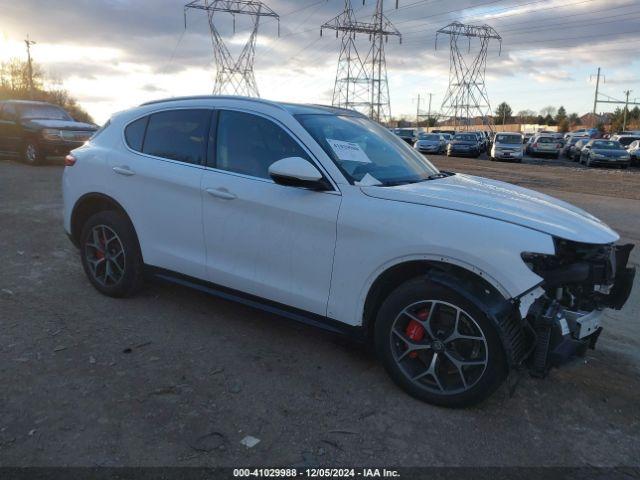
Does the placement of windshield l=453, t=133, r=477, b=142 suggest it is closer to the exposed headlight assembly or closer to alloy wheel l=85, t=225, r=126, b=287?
the exposed headlight assembly

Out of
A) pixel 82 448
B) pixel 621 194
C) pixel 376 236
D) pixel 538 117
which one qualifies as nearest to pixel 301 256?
pixel 376 236

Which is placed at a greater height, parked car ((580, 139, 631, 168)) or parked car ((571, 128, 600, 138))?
parked car ((571, 128, 600, 138))

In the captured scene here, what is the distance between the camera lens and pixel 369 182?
3.54 m

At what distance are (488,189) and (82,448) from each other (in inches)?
119

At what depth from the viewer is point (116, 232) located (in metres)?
4.66

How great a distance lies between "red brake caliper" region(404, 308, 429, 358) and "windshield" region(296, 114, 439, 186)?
0.92 m

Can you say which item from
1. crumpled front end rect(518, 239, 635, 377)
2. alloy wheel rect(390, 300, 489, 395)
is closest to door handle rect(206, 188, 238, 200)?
alloy wheel rect(390, 300, 489, 395)

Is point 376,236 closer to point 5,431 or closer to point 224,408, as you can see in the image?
point 224,408

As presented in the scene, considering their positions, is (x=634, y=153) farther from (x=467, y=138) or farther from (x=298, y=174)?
(x=298, y=174)

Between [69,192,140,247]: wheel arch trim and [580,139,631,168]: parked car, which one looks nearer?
[69,192,140,247]: wheel arch trim

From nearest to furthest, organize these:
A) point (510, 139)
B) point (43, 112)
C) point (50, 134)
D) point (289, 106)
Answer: point (289, 106), point (50, 134), point (43, 112), point (510, 139)

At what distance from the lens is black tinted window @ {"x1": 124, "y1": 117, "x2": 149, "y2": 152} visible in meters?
4.64

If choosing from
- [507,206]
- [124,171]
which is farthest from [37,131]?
[507,206]

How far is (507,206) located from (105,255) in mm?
3456
